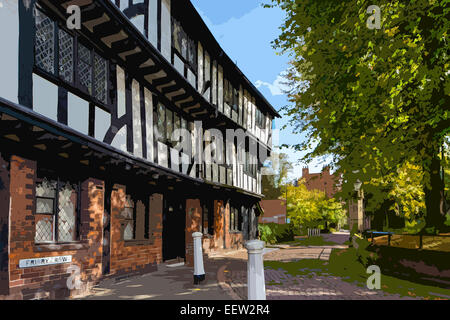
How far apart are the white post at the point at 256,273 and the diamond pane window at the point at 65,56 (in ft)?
17.5

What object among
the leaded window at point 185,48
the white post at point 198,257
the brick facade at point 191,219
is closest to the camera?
the white post at point 198,257

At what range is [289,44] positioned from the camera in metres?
11.2

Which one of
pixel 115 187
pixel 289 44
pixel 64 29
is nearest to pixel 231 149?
pixel 289 44

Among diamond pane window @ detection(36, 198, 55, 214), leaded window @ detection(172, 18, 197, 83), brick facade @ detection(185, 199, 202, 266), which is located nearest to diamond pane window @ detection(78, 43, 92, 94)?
diamond pane window @ detection(36, 198, 55, 214)

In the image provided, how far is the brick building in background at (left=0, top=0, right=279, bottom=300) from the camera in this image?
6.36 m

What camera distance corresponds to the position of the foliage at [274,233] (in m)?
26.8

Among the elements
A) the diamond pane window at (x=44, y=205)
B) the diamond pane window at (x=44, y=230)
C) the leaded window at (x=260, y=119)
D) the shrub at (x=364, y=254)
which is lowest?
the shrub at (x=364, y=254)

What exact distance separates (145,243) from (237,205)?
11.5 meters

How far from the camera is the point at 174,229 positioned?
1470 centimetres

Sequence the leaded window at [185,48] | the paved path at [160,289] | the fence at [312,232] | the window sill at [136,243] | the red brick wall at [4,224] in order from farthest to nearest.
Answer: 1. the fence at [312,232]
2. the leaded window at [185,48]
3. the window sill at [136,243]
4. the paved path at [160,289]
5. the red brick wall at [4,224]

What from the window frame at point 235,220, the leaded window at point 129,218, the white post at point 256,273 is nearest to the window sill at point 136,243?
the leaded window at point 129,218

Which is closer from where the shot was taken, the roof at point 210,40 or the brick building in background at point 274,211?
the roof at point 210,40

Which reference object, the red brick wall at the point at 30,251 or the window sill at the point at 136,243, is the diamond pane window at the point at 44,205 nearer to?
the red brick wall at the point at 30,251
